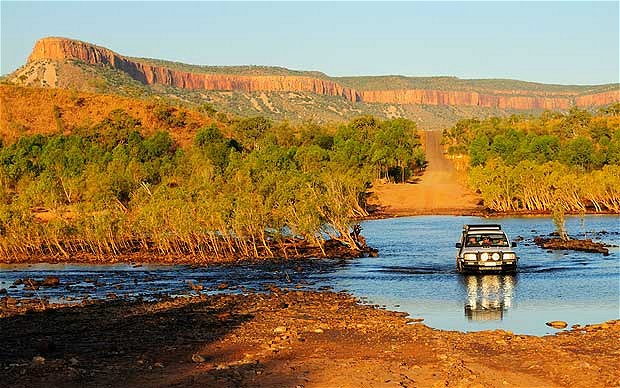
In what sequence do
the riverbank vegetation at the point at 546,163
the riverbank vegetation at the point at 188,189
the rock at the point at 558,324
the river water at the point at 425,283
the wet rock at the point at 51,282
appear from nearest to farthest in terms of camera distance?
the rock at the point at 558,324
the river water at the point at 425,283
the wet rock at the point at 51,282
the riverbank vegetation at the point at 188,189
the riverbank vegetation at the point at 546,163

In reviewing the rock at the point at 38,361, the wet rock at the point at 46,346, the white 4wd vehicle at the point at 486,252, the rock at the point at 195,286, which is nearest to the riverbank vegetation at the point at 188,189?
the rock at the point at 195,286

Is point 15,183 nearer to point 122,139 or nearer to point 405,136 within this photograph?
point 122,139

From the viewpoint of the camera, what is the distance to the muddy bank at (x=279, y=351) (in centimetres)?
→ 1641

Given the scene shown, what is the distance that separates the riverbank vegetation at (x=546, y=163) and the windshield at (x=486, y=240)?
61.2ft

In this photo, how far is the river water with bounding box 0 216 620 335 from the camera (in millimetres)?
26641

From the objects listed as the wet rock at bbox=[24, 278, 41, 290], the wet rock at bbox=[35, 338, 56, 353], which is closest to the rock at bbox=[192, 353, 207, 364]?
the wet rock at bbox=[35, 338, 56, 353]

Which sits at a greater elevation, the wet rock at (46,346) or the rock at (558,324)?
the wet rock at (46,346)

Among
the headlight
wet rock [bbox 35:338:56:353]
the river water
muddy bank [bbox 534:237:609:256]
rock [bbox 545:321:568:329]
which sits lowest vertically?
muddy bank [bbox 534:237:609:256]

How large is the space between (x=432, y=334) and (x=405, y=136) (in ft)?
376

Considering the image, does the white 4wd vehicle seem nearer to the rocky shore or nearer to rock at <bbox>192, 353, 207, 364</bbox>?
the rocky shore

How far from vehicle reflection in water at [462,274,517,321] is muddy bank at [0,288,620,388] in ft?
8.73

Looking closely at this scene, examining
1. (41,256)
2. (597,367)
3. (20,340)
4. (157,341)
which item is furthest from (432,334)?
(41,256)

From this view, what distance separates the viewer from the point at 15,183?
87875mm

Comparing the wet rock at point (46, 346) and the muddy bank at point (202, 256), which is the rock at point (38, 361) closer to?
the wet rock at point (46, 346)
